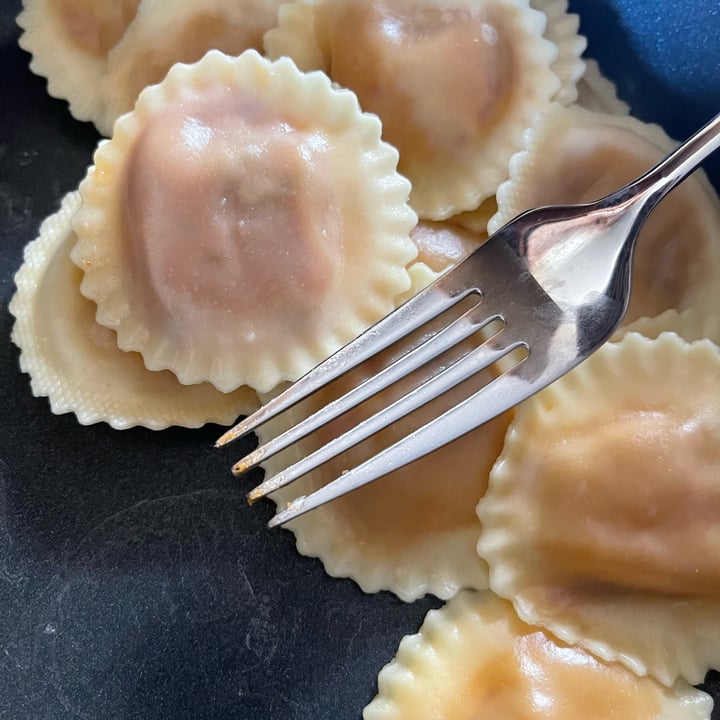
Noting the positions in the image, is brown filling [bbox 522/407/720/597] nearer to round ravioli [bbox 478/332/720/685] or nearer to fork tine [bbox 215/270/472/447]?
round ravioli [bbox 478/332/720/685]

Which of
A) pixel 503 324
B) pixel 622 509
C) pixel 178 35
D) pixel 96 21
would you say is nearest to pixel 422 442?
pixel 503 324

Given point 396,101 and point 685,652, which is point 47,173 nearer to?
point 396,101

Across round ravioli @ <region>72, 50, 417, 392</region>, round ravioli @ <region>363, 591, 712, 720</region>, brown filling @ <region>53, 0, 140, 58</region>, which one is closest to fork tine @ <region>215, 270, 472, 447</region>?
round ravioli @ <region>72, 50, 417, 392</region>

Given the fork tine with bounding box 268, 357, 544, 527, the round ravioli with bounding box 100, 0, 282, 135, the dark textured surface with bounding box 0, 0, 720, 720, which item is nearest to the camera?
the fork tine with bounding box 268, 357, 544, 527

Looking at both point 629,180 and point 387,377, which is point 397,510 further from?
point 629,180

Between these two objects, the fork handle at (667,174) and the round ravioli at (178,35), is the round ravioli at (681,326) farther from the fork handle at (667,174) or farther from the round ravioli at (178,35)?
the round ravioli at (178,35)
